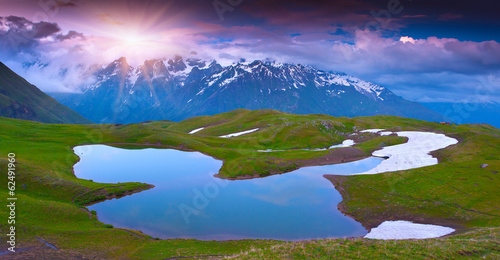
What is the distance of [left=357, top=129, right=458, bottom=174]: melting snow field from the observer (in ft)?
271

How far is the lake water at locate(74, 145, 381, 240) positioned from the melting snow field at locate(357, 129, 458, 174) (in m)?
8.32

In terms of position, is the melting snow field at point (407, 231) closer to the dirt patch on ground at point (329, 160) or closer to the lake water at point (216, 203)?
the lake water at point (216, 203)

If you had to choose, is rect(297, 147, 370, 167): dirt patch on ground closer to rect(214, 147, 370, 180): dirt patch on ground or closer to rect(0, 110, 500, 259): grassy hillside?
rect(214, 147, 370, 180): dirt patch on ground

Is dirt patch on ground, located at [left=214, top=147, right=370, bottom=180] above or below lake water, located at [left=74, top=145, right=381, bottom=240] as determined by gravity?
above

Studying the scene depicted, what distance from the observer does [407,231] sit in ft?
144

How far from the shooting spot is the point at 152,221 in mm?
45281

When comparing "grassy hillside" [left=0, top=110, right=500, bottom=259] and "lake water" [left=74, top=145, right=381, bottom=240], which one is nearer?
"grassy hillside" [left=0, top=110, right=500, bottom=259]

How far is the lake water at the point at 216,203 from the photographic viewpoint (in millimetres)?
43281

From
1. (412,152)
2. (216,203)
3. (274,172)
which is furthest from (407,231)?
(412,152)

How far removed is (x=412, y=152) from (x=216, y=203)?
273ft

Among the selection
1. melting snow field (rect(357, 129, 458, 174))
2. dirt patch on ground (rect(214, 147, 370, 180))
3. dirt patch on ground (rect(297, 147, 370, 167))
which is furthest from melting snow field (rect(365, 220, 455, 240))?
dirt patch on ground (rect(297, 147, 370, 167))

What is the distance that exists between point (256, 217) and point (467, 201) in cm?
4132

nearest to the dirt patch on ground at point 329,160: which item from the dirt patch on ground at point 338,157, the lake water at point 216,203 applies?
the dirt patch on ground at point 338,157

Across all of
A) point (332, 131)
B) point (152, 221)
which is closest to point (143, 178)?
point (152, 221)
